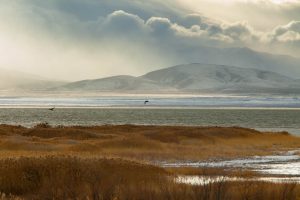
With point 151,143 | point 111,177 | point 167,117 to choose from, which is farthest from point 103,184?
point 167,117

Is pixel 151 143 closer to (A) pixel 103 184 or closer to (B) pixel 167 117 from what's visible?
(A) pixel 103 184

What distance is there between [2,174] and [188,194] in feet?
21.4

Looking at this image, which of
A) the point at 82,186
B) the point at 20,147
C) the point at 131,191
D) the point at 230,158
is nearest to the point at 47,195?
the point at 82,186

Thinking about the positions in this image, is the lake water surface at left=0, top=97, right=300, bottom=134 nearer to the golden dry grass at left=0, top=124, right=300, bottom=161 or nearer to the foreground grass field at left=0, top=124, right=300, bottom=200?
the golden dry grass at left=0, top=124, right=300, bottom=161

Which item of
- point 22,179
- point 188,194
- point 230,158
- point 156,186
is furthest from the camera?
point 230,158

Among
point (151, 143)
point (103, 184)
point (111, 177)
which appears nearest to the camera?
point (103, 184)

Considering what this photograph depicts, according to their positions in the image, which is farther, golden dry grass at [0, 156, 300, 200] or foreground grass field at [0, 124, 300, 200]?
foreground grass field at [0, 124, 300, 200]

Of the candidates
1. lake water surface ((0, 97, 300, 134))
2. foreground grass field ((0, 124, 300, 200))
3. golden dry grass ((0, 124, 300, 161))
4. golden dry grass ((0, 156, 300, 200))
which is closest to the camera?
golden dry grass ((0, 156, 300, 200))

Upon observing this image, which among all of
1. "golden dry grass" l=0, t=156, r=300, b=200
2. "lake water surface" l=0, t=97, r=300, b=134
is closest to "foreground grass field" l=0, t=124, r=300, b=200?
"golden dry grass" l=0, t=156, r=300, b=200

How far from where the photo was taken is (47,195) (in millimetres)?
15203

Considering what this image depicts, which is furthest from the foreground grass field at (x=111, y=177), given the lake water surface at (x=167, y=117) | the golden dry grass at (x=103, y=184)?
the lake water surface at (x=167, y=117)

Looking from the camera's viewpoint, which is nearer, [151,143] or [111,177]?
[111,177]

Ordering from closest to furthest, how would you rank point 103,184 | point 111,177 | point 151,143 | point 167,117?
point 103,184
point 111,177
point 151,143
point 167,117

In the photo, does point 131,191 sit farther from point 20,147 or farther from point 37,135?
point 37,135
